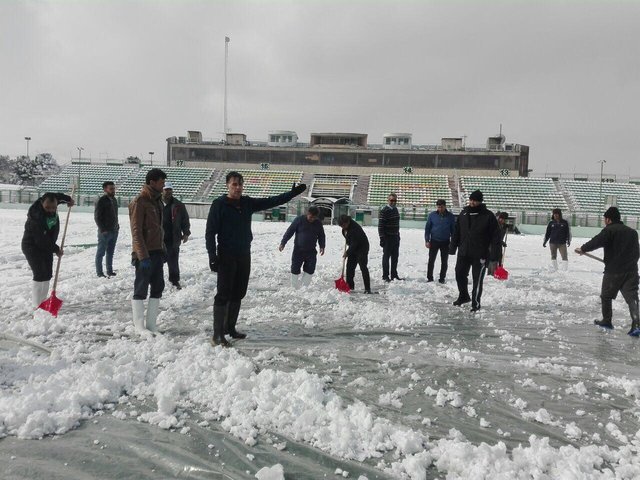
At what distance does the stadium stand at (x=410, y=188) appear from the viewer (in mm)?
44156

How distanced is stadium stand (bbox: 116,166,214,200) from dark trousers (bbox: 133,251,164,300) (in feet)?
134

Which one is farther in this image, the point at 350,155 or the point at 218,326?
the point at 350,155

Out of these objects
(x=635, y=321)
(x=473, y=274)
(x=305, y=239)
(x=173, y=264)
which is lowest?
(x=635, y=321)

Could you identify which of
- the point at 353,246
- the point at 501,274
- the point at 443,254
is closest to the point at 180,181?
the point at 443,254

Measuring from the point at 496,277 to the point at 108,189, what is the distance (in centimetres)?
827

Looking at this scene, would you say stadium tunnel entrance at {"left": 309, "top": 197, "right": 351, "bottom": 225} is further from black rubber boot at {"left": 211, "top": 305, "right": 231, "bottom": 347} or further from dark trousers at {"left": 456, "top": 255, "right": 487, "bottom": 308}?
black rubber boot at {"left": 211, "top": 305, "right": 231, "bottom": 347}

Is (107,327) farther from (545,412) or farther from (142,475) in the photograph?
(545,412)

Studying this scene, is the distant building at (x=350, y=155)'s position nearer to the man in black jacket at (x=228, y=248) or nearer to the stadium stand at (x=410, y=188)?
the stadium stand at (x=410, y=188)

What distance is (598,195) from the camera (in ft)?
146

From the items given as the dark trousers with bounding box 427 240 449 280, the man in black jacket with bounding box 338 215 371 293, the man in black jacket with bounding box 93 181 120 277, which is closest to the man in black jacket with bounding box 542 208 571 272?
the dark trousers with bounding box 427 240 449 280

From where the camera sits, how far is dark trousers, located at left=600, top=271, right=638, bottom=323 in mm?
5807

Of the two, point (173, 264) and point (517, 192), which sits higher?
point (517, 192)

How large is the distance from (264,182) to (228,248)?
150 feet

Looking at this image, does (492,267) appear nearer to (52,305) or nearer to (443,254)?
(443,254)
